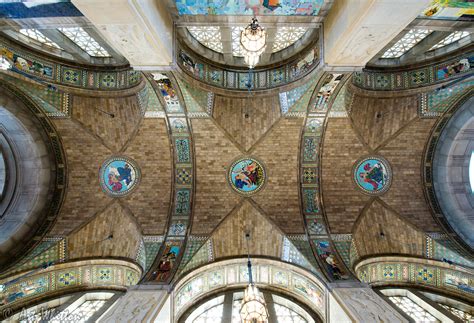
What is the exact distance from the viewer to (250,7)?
562 centimetres

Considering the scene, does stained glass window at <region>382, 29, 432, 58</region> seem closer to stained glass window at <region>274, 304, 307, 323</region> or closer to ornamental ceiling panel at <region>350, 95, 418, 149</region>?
ornamental ceiling panel at <region>350, 95, 418, 149</region>

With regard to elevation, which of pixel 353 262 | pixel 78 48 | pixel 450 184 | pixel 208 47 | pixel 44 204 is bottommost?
pixel 353 262

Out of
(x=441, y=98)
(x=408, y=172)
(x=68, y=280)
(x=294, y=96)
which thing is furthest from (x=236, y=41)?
(x=68, y=280)

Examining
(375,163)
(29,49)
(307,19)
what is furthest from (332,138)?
(29,49)

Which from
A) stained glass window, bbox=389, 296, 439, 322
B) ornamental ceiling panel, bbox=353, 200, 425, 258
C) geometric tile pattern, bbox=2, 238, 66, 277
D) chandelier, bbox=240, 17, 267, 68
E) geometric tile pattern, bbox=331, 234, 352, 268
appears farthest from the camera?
ornamental ceiling panel, bbox=353, 200, 425, 258

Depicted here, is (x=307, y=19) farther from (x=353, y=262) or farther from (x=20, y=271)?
(x=20, y=271)

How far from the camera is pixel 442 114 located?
9.47m

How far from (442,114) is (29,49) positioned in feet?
43.4

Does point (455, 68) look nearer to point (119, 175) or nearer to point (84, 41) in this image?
point (84, 41)

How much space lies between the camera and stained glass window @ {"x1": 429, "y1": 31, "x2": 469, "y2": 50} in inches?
319

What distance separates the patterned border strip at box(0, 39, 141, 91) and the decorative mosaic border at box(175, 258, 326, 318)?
677 cm

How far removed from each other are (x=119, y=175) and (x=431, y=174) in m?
11.7

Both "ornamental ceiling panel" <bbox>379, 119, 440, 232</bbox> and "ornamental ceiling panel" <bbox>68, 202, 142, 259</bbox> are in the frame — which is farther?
"ornamental ceiling panel" <bbox>379, 119, 440, 232</bbox>

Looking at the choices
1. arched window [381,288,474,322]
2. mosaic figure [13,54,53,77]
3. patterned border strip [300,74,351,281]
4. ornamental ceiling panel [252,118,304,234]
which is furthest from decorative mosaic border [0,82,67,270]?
arched window [381,288,474,322]
